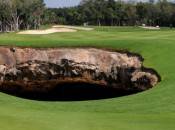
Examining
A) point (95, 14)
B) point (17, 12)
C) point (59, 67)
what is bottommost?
point (59, 67)

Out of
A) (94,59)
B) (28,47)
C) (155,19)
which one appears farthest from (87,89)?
(155,19)

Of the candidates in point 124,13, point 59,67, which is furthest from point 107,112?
point 124,13

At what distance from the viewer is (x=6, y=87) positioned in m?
24.0

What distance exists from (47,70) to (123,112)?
489 inches

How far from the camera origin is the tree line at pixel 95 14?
76938 mm

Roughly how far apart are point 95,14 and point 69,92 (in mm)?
79869

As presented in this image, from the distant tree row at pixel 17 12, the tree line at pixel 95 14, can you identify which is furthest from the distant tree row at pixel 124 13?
the distant tree row at pixel 17 12

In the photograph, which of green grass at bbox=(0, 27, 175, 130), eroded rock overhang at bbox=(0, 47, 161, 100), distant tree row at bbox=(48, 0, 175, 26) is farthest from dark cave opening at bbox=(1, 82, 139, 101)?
distant tree row at bbox=(48, 0, 175, 26)

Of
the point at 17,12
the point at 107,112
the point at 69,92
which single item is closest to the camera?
the point at 107,112

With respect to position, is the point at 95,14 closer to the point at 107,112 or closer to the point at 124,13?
the point at 124,13

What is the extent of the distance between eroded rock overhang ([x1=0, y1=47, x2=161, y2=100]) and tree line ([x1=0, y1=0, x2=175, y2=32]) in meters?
51.6

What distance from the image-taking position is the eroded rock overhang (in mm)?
22141

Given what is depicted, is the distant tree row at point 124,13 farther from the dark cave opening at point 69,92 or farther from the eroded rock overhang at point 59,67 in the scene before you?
the eroded rock overhang at point 59,67

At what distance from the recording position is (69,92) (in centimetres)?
2428
